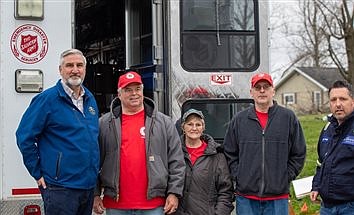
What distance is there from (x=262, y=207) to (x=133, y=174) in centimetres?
99

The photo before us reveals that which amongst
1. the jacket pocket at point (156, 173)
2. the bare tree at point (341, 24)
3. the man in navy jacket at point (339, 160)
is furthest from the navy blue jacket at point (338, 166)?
the bare tree at point (341, 24)

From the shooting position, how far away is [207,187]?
439cm

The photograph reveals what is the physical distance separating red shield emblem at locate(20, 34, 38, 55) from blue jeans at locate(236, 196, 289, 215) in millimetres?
1847

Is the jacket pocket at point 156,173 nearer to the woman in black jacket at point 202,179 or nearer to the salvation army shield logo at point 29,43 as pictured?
the woman in black jacket at point 202,179

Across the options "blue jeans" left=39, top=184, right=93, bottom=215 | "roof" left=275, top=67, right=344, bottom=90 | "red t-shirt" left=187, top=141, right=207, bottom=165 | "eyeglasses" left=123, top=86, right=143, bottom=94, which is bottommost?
"blue jeans" left=39, top=184, right=93, bottom=215

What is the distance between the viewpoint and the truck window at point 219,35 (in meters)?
5.09

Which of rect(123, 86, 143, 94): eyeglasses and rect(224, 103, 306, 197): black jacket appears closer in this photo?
rect(123, 86, 143, 94): eyeglasses

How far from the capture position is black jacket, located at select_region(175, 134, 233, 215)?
438 cm

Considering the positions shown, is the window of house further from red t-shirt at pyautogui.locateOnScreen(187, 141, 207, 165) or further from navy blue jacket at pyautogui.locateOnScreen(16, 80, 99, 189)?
navy blue jacket at pyautogui.locateOnScreen(16, 80, 99, 189)

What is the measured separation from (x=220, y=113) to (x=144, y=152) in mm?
1196

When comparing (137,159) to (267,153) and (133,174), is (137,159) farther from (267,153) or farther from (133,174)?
(267,153)

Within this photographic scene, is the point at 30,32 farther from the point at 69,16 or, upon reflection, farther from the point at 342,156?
the point at 342,156

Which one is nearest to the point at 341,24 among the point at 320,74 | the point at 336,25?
the point at 336,25

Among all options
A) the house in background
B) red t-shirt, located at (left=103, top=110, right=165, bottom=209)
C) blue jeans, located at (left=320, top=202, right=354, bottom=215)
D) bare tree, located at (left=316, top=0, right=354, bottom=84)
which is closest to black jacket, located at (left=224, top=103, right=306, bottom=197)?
blue jeans, located at (left=320, top=202, right=354, bottom=215)
